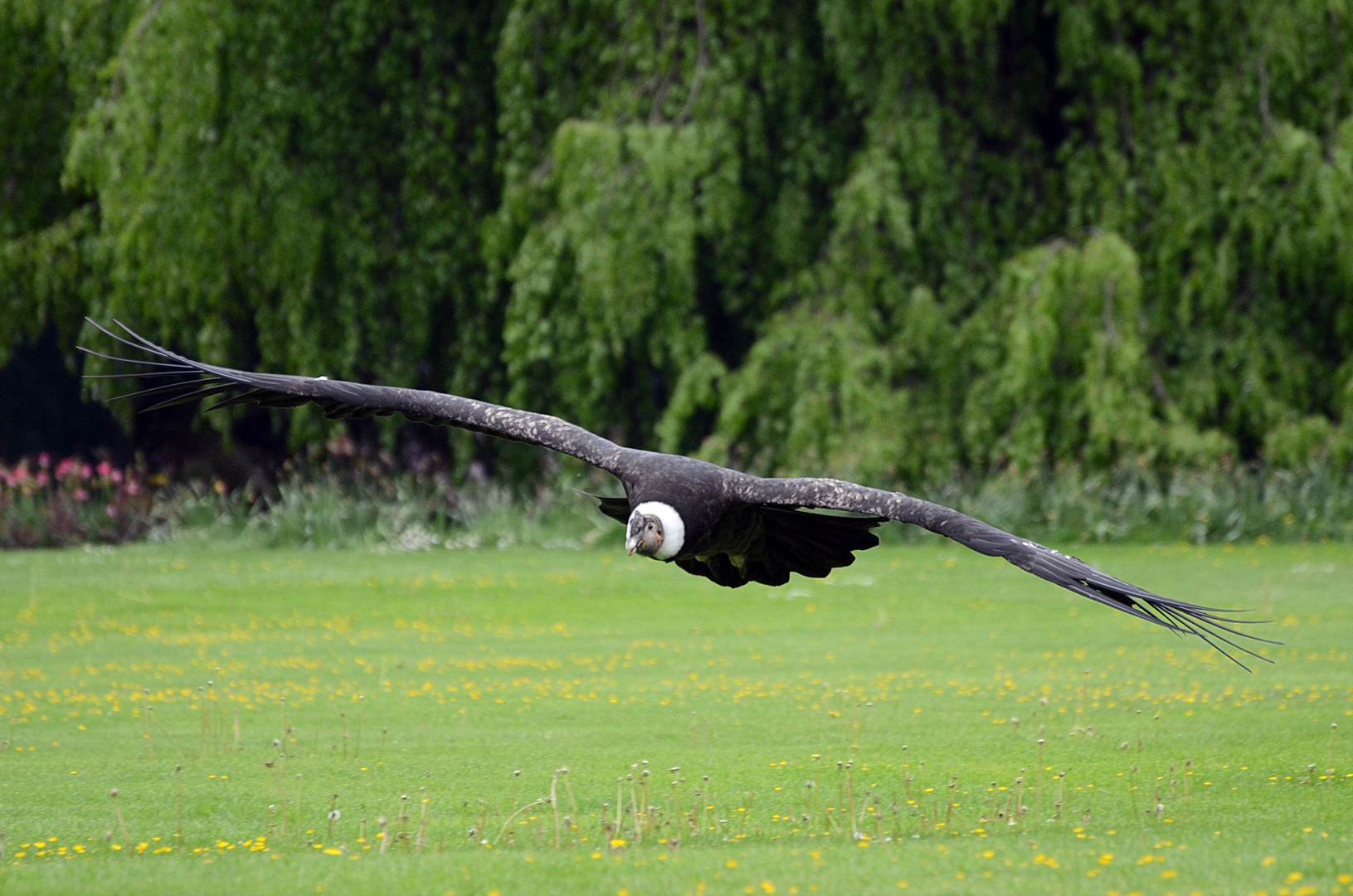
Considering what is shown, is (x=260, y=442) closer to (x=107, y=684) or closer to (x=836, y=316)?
(x=836, y=316)

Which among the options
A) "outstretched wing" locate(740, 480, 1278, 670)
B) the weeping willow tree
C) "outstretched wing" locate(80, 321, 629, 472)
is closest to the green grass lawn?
"outstretched wing" locate(740, 480, 1278, 670)

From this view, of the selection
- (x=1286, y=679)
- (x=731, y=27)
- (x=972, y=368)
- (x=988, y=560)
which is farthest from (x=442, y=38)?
(x=1286, y=679)

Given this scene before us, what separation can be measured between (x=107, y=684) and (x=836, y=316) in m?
8.36

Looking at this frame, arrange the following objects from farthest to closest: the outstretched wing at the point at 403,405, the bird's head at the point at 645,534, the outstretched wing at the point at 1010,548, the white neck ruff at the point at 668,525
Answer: the outstretched wing at the point at 403,405 < the white neck ruff at the point at 668,525 < the bird's head at the point at 645,534 < the outstretched wing at the point at 1010,548

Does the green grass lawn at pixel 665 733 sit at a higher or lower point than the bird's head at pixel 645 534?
lower

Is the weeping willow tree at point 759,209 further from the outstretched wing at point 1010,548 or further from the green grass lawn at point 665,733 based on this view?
the outstretched wing at point 1010,548

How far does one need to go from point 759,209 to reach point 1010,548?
12122mm

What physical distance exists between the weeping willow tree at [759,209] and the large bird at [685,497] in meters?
8.40

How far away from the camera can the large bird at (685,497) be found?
6676 millimetres

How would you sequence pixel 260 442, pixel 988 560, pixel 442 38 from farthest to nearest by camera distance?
1. pixel 260 442
2. pixel 442 38
3. pixel 988 560

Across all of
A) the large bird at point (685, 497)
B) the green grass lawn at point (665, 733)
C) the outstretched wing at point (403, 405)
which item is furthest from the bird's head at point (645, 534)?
the green grass lawn at point (665, 733)

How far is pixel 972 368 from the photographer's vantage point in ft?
57.1

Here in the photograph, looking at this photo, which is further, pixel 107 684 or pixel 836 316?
pixel 836 316

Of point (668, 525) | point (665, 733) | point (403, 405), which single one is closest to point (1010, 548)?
point (668, 525)
